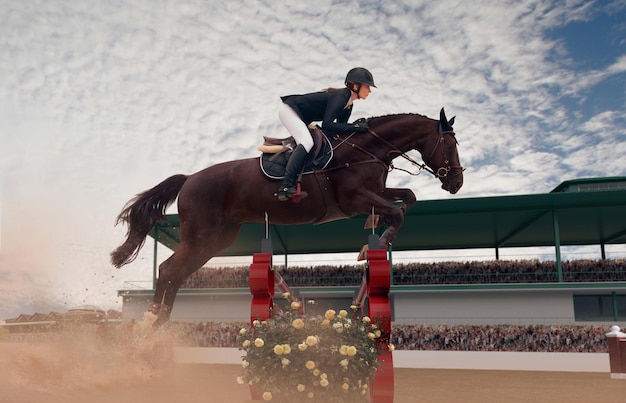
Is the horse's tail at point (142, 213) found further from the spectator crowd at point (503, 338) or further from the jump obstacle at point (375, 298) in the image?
the spectator crowd at point (503, 338)

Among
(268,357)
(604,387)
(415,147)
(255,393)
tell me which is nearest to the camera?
(268,357)

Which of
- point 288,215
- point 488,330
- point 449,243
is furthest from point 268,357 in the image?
point 449,243

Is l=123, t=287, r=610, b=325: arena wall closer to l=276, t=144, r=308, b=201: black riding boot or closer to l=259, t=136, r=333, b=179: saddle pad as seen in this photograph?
l=259, t=136, r=333, b=179: saddle pad

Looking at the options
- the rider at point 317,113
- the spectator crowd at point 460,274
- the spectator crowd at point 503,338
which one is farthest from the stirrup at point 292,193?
the spectator crowd at point 460,274

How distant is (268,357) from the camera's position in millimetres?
4355

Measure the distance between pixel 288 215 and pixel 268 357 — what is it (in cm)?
153

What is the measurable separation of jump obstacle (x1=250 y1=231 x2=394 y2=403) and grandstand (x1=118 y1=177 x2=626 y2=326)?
16.2 metres

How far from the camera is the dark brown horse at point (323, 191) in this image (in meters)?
5.10

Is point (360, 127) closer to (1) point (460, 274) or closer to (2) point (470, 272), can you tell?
(1) point (460, 274)

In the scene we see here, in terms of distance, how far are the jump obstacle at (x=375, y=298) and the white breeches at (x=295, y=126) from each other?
1.25m

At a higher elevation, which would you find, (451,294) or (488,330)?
(451,294)

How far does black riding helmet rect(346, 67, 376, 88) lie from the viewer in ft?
17.3

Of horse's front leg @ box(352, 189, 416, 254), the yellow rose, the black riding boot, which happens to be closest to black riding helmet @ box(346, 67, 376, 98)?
the black riding boot

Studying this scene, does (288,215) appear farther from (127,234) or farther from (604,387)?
(604,387)
